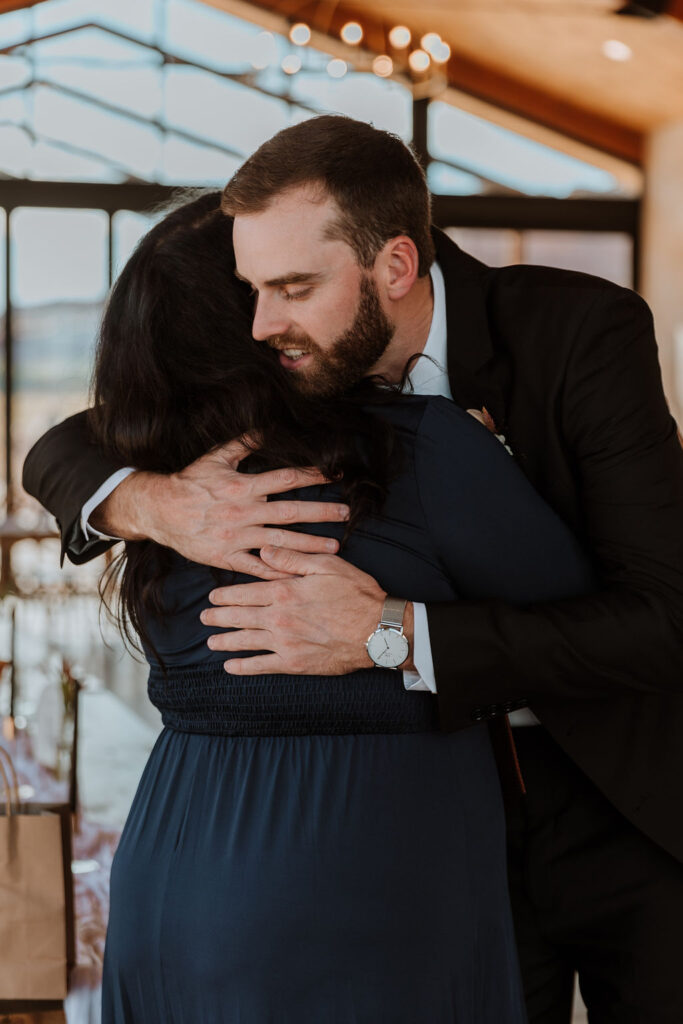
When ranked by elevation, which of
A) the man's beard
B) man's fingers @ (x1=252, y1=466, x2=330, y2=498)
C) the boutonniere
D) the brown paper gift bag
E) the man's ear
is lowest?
the brown paper gift bag

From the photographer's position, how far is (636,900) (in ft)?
5.63

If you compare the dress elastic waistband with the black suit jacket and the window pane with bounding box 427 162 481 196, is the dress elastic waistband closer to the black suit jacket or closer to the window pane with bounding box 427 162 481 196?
the black suit jacket

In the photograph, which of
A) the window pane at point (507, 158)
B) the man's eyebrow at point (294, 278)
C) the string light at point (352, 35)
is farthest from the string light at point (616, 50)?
the man's eyebrow at point (294, 278)

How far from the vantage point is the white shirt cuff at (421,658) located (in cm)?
134

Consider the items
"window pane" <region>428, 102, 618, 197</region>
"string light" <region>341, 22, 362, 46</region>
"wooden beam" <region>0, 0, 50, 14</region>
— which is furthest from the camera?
"window pane" <region>428, 102, 618, 197</region>

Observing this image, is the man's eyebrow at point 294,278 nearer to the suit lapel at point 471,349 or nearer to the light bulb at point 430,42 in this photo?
the suit lapel at point 471,349

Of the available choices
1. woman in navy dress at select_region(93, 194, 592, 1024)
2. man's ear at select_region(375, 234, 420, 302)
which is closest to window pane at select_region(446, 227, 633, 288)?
man's ear at select_region(375, 234, 420, 302)

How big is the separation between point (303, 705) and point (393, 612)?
15 centimetres

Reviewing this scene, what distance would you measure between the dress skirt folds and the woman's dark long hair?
203 mm

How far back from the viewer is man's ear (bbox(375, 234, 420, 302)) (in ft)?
5.24

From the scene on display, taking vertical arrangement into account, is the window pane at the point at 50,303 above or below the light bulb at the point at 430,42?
below

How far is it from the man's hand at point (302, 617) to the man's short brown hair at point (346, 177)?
0.46m

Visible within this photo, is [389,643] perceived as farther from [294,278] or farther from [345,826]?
[294,278]

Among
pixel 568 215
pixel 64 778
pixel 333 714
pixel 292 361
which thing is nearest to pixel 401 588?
pixel 333 714
